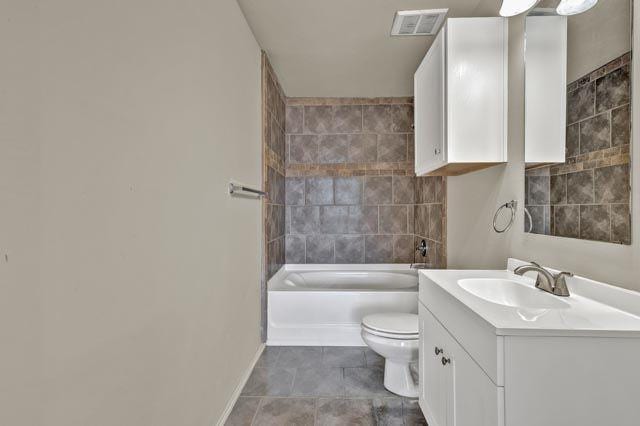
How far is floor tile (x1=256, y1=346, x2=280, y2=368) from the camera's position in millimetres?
2475

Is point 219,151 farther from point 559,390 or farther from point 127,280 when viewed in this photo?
point 559,390

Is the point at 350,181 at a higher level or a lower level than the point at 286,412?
higher

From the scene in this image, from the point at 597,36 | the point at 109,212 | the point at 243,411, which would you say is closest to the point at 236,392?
the point at 243,411

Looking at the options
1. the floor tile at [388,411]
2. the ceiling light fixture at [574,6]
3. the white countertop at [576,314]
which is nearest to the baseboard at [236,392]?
the floor tile at [388,411]

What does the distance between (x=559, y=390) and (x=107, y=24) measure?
1.56m

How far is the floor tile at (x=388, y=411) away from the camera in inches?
71.1

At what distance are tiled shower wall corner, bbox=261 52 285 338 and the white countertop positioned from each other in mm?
1754

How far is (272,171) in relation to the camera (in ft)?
10.2

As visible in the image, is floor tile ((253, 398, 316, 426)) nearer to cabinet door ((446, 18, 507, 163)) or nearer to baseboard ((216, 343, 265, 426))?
baseboard ((216, 343, 265, 426))

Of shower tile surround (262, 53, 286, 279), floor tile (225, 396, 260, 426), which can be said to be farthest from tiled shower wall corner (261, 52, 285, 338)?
floor tile (225, 396, 260, 426)

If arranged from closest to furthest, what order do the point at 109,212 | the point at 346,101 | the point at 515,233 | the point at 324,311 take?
1. the point at 109,212
2. the point at 515,233
3. the point at 324,311
4. the point at 346,101

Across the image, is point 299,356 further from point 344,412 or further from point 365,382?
point 344,412

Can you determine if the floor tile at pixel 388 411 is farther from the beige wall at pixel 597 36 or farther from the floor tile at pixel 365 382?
the beige wall at pixel 597 36

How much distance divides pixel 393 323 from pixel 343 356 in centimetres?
65
